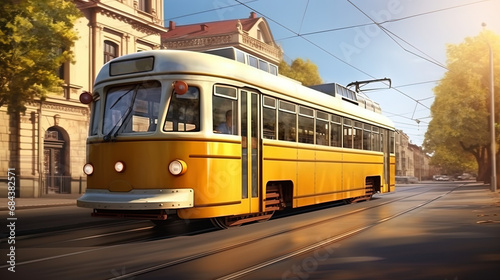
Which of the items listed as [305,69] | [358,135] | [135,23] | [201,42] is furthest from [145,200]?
[305,69]

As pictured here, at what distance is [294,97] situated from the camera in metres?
12.5

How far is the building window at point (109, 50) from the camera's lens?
30656 millimetres

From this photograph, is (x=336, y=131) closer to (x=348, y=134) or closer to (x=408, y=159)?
(x=348, y=134)

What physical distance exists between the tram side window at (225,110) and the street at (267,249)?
188cm

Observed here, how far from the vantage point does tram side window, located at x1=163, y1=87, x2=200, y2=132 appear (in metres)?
9.43

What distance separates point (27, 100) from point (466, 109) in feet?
96.0

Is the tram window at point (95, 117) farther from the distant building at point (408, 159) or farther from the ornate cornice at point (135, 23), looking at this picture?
the distant building at point (408, 159)

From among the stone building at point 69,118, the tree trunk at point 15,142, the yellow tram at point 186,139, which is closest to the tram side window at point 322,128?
the yellow tram at point 186,139

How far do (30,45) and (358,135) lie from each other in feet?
39.4

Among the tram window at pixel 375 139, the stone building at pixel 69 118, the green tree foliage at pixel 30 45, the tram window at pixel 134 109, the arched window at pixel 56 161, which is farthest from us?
the arched window at pixel 56 161

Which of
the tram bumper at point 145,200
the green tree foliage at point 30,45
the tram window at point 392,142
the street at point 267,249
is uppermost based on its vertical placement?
the green tree foliage at point 30,45

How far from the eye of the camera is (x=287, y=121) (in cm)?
1212

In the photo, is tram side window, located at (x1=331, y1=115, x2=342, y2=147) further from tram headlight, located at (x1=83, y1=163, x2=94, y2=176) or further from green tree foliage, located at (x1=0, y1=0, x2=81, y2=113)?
green tree foliage, located at (x1=0, y1=0, x2=81, y2=113)

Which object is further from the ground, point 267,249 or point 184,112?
point 184,112
